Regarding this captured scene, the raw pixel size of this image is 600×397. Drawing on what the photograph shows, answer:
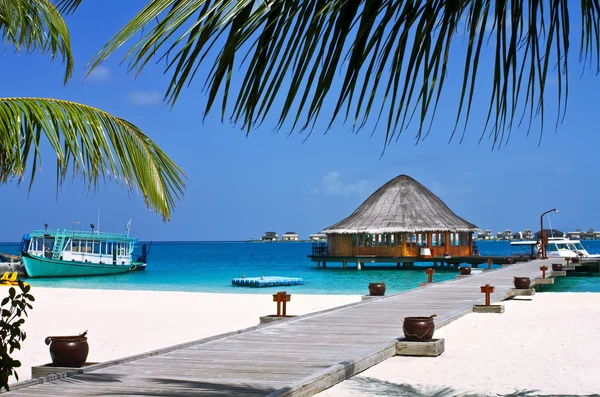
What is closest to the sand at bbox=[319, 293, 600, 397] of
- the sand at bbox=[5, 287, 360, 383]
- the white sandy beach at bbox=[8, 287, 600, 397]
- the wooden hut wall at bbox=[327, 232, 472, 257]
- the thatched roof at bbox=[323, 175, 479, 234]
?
the white sandy beach at bbox=[8, 287, 600, 397]

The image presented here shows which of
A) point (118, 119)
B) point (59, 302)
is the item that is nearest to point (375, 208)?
point (59, 302)

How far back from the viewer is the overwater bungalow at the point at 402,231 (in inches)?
1865

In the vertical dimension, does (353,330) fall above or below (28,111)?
below

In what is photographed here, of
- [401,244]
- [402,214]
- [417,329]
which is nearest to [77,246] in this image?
[401,244]

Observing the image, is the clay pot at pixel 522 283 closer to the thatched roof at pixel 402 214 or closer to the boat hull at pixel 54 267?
the thatched roof at pixel 402 214

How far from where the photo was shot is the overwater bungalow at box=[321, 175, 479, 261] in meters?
47.4

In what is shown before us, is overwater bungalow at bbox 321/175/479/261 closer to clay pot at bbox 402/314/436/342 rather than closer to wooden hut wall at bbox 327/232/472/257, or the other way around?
wooden hut wall at bbox 327/232/472/257

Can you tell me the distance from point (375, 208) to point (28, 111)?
46985 mm

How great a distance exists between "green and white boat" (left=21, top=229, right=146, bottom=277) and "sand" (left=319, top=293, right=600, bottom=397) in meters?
37.3

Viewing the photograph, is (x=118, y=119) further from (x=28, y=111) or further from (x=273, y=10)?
(x=273, y=10)

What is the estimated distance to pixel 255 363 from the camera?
7.67 m

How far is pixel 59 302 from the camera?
→ 2403cm

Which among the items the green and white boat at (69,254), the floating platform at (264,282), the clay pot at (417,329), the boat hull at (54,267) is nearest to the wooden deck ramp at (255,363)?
the clay pot at (417,329)

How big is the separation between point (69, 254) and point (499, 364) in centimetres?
4281
